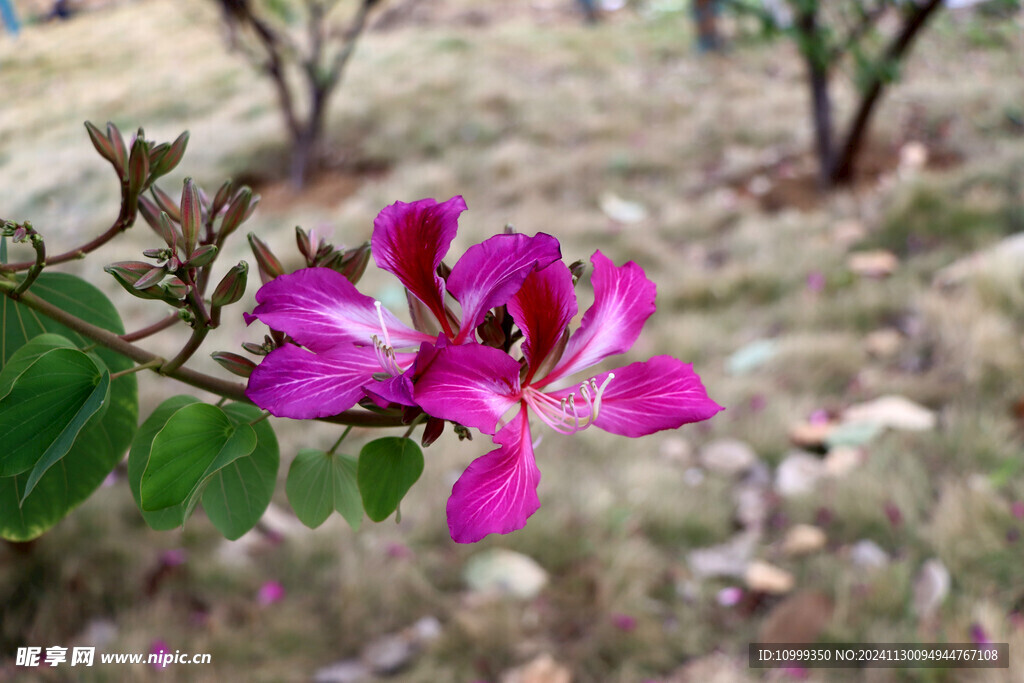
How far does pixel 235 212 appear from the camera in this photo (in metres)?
0.47

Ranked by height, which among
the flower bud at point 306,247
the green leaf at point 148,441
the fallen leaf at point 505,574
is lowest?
the fallen leaf at point 505,574

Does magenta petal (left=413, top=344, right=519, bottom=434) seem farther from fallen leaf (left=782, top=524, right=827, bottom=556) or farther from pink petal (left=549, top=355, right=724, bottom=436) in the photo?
fallen leaf (left=782, top=524, right=827, bottom=556)

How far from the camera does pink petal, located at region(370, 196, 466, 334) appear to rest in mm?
384

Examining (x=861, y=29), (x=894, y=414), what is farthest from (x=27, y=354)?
(x=861, y=29)

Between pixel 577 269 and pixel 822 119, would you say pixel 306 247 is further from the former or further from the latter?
pixel 822 119

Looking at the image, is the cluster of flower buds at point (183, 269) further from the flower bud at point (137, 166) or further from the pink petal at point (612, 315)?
the pink petal at point (612, 315)

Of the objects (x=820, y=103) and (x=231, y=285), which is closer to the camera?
(x=231, y=285)

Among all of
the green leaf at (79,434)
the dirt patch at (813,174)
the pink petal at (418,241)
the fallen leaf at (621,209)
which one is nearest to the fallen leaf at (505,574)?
the green leaf at (79,434)

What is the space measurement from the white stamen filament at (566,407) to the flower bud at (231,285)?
16cm

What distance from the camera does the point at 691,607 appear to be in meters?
1.49

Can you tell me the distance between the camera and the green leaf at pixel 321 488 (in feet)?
1.41

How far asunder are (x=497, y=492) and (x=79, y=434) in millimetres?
294

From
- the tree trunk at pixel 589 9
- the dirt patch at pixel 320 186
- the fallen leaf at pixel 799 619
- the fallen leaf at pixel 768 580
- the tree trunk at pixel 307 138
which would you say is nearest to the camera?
the fallen leaf at pixel 799 619

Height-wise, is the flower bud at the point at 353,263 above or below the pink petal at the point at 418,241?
below
